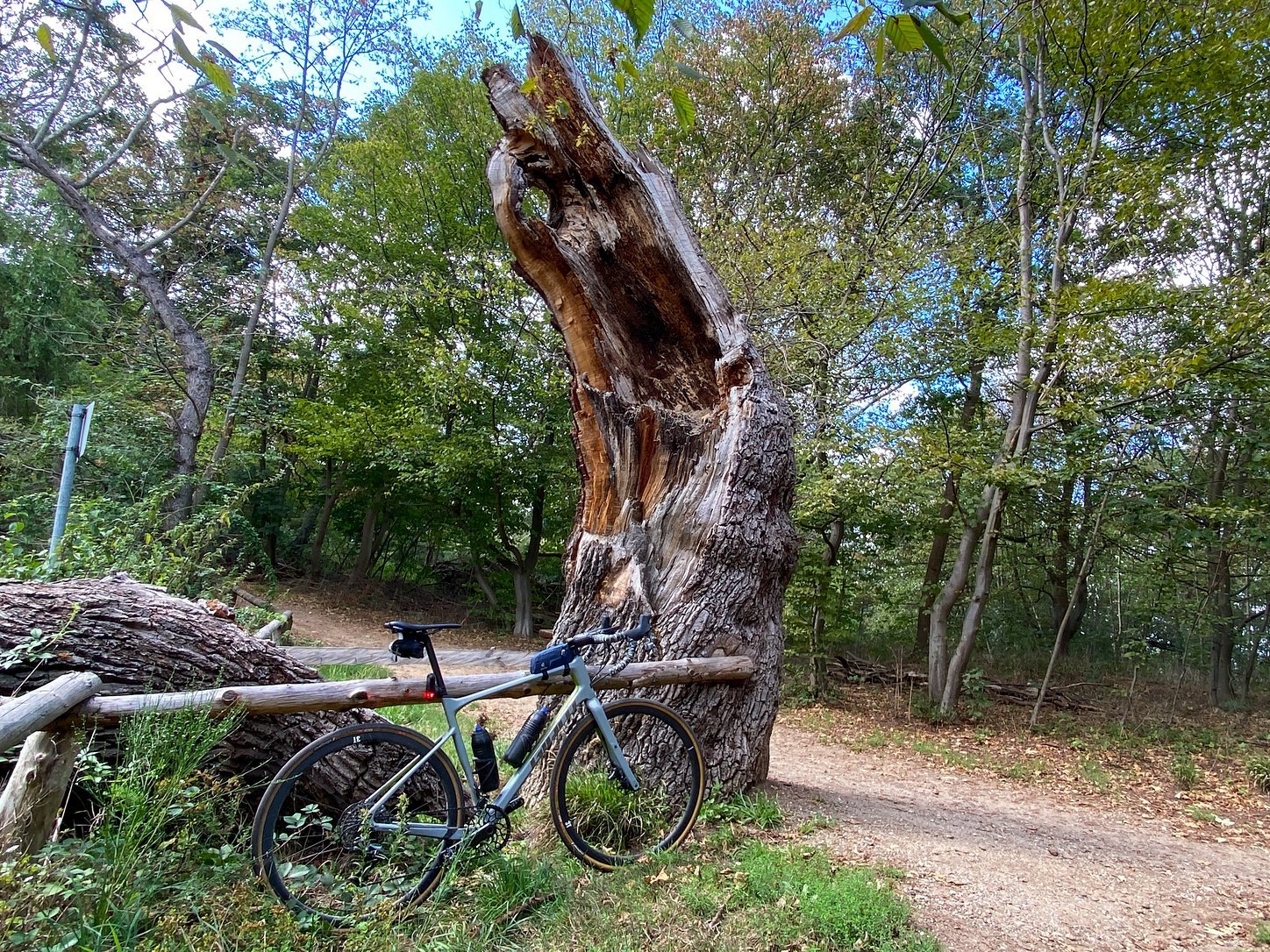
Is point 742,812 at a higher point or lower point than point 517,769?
lower

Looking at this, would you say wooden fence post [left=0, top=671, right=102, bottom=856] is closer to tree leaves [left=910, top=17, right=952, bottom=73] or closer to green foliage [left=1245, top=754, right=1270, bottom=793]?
tree leaves [left=910, top=17, right=952, bottom=73]

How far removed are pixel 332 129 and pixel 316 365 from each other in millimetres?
5899

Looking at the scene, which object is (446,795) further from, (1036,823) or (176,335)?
(176,335)

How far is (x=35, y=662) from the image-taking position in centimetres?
259

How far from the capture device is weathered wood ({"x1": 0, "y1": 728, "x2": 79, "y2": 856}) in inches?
83.7

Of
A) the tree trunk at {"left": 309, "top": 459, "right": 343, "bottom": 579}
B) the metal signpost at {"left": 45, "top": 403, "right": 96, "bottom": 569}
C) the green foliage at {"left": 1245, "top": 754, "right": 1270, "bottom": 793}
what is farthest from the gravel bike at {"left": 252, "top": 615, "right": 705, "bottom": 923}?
the tree trunk at {"left": 309, "top": 459, "right": 343, "bottom": 579}

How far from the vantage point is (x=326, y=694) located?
279 centimetres

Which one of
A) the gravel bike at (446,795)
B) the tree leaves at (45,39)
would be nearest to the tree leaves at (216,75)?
the tree leaves at (45,39)

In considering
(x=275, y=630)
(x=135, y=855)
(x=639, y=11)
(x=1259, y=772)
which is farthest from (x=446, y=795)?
(x=1259, y=772)

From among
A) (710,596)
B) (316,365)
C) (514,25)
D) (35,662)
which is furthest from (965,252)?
(316,365)

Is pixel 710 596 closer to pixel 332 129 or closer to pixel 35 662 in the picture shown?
pixel 35 662

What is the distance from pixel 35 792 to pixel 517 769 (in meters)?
1.64

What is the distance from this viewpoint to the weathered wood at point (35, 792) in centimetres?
212

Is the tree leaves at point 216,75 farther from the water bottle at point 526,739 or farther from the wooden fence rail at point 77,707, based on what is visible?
the water bottle at point 526,739
